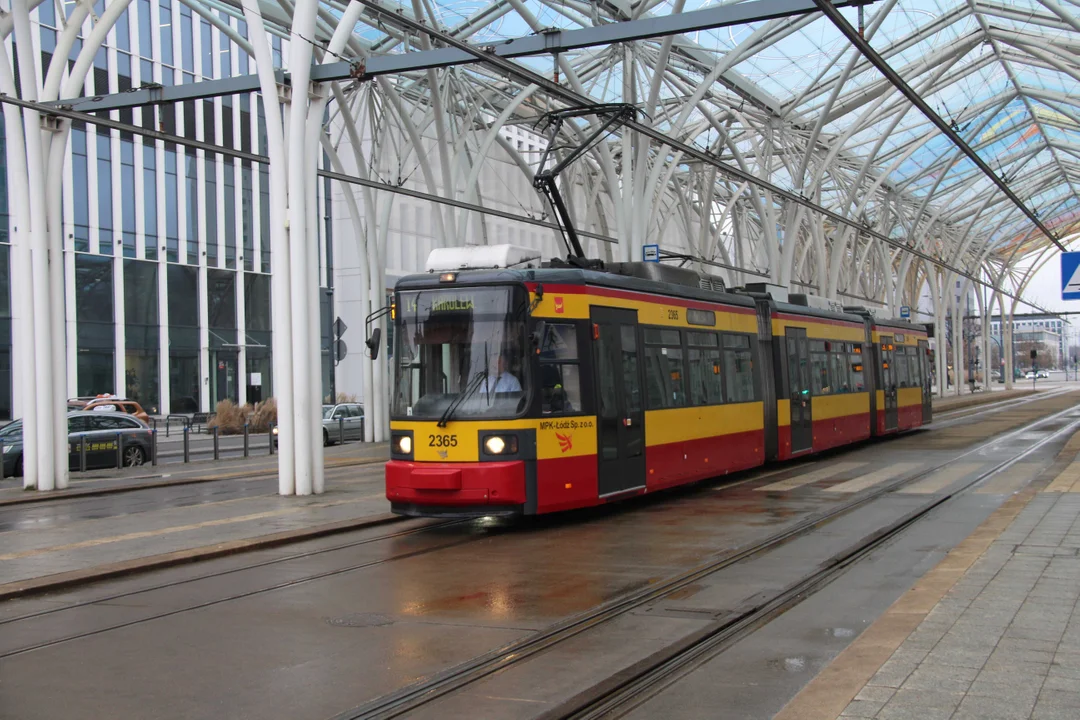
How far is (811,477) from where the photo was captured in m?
19.9

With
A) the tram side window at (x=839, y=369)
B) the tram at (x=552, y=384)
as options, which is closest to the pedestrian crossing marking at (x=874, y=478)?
the tram at (x=552, y=384)

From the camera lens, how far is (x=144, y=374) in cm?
5006

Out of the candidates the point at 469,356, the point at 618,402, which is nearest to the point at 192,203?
the point at 618,402

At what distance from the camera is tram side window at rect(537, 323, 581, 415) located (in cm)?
1345

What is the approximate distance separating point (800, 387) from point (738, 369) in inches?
134

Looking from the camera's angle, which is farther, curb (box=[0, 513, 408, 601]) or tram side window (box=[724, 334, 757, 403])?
tram side window (box=[724, 334, 757, 403])

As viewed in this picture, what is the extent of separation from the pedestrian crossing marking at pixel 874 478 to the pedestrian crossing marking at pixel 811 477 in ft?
2.04

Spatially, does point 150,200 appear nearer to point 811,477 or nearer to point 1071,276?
point 1071,276

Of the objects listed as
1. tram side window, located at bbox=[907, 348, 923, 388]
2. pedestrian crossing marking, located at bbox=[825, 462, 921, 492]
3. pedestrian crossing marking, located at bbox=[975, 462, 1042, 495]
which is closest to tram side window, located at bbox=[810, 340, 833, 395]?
pedestrian crossing marking, located at bbox=[825, 462, 921, 492]

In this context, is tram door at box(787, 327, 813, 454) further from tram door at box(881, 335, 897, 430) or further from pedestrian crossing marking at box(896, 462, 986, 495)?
tram door at box(881, 335, 897, 430)

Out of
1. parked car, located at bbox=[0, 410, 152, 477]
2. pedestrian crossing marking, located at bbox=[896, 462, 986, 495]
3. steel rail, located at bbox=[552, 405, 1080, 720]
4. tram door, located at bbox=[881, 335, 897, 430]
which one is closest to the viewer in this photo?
steel rail, located at bbox=[552, 405, 1080, 720]

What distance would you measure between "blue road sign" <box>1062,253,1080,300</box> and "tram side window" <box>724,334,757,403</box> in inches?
858

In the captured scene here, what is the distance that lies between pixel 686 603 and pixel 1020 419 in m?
35.1

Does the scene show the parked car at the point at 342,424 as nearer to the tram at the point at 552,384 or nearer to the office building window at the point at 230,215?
the office building window at the point at 230,215
